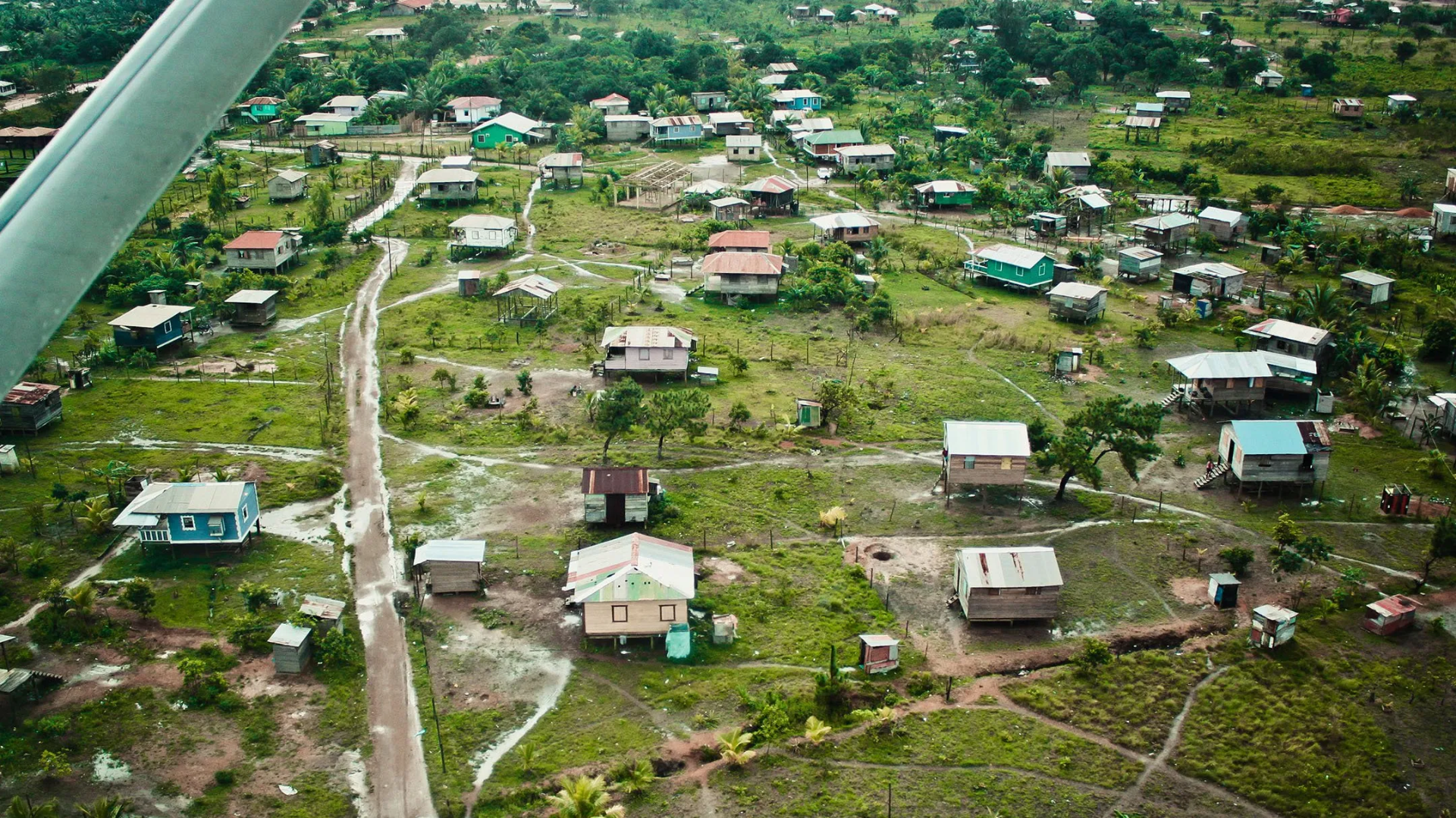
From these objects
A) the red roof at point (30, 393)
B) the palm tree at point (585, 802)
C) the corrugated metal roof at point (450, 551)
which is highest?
the red roof at point (30, 393)

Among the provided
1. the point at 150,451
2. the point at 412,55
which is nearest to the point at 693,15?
the point at 412,55

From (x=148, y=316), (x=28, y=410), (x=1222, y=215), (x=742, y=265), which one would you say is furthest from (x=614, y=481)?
(x=1222, y=215)

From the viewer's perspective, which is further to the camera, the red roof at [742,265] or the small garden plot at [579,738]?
the red roof at [742,265]

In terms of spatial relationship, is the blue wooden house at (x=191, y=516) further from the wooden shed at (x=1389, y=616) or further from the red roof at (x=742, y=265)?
the wooden shed at (x=1389, y=616)

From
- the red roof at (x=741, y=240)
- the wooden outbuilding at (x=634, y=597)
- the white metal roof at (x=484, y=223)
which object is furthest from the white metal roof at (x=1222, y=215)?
the wooden outbuilding at (x=634, y=597)

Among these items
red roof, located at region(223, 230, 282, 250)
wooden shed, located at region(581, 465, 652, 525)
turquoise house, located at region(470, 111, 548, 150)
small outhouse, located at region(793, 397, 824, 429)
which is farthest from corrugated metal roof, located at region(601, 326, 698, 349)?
turquoise house, located at region(470, 111, 548, 150)

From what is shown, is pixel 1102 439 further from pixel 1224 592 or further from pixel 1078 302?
pixel 1078 302

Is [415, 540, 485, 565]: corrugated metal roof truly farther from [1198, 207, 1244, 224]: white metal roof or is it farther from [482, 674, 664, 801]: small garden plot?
[1198, 207, 1244, 224]: white metal roof
